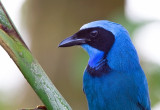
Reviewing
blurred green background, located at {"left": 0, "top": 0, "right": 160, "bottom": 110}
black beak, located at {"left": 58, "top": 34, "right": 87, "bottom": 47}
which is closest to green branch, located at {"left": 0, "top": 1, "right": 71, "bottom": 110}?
black beak, located at {"left": 58, "top": 34, "right": 87, "bottom": 47}

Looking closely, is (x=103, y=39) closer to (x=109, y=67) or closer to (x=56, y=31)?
(x=109, y=67)


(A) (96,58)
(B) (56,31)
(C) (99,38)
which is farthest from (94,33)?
(B) (56,31)

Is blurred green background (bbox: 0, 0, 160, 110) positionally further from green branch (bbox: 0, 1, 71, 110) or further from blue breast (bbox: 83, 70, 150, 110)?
green branch (bbox: 0, 1, 71, 110)

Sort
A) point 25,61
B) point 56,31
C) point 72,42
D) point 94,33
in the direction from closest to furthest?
point 25,61 → point 72,42 → point 94,33 → point 56,31

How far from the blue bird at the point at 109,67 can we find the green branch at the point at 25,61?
4.27 ft

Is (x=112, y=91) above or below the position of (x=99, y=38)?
below

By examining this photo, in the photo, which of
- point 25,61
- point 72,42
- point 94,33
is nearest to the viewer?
point 25,61

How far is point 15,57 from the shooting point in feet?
5.06

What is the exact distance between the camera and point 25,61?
5.07ft

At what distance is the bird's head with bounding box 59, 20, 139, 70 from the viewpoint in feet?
9.57

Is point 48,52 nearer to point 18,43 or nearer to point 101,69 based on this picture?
point 101,69

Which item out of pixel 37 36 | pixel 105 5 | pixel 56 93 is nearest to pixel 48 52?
pixel 37 36

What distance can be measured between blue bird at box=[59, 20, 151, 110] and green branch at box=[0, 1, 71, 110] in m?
1.30

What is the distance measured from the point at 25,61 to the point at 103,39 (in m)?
1.54
